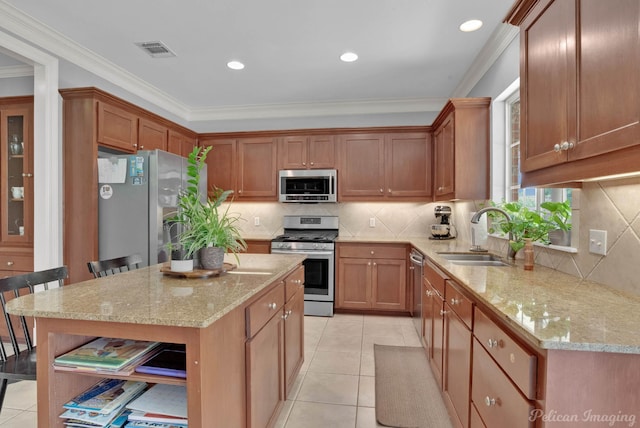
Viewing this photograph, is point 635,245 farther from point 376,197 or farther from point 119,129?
point 119,129

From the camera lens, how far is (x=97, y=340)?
4.27ft

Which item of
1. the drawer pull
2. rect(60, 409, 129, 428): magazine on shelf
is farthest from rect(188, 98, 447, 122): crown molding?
rect(60, 409, 129, 428): magazine on shelf

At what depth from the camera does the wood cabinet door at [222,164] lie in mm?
4407

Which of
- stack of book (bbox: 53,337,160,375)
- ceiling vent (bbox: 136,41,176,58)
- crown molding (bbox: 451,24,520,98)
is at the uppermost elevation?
ceiling vent (bbox: 136,41,176,58)

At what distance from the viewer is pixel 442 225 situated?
3873mm

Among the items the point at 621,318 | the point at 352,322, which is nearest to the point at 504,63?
the point at 621,318

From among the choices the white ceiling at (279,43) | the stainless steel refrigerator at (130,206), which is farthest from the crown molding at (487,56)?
the stainless steel refrigerator at (130,206)

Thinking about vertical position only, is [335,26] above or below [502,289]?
above

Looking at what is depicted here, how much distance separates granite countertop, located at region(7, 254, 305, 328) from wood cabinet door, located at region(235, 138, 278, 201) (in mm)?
2667

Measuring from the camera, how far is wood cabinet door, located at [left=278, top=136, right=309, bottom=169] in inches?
166

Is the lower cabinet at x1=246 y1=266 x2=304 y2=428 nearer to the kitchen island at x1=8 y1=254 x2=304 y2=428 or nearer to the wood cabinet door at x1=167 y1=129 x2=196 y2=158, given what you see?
the kitchen island at x1=8 y1=254 x2=304 y2=428

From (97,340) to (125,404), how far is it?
0.91 ft

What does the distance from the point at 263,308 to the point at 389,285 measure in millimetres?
2541

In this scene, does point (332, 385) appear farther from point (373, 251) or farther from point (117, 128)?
point (117, 128)
